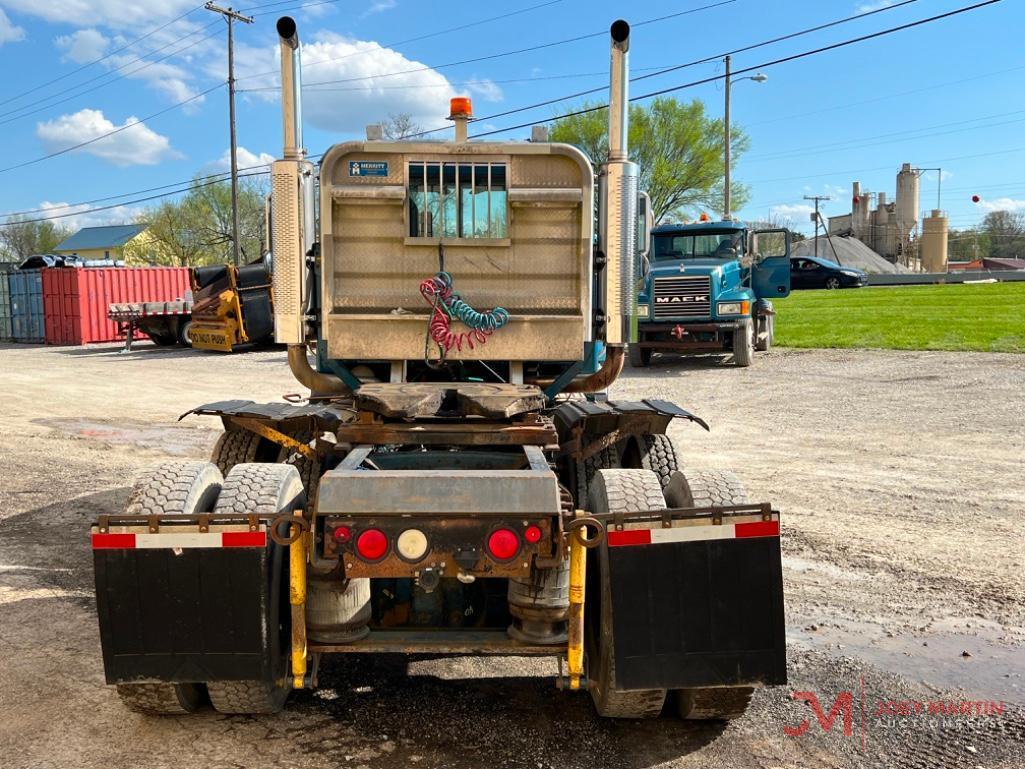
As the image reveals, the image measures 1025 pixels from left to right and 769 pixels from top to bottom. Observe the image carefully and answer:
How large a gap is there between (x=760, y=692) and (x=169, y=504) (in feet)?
8.87

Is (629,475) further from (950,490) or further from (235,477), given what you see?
(950,490)

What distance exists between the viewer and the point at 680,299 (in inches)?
677

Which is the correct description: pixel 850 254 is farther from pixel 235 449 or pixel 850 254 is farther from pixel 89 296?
pixel 235 449

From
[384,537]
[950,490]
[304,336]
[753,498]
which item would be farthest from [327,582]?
[950,490]

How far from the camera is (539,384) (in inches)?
211

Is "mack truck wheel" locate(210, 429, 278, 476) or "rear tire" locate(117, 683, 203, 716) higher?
"mack truck wheel" locate(210, 429, 278, 476)

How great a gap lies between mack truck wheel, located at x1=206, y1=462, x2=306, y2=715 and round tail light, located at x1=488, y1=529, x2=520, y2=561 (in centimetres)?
91

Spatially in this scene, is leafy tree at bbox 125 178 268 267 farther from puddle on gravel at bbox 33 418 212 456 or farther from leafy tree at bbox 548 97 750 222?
puddle on gravel at bbox 33 418 212 456

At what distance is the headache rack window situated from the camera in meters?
4.98

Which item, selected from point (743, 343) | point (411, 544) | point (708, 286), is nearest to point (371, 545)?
point (411, 544)

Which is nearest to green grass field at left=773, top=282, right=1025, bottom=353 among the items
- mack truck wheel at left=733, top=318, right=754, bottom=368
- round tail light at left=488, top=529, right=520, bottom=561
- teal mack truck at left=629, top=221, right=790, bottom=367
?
teal mack truck at left=629, top=221, right=790, bottom=367

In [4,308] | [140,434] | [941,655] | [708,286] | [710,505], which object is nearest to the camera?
[710,505]

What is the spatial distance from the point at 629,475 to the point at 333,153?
2415mm

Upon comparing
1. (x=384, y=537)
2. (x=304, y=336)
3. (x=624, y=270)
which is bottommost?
(x=384, y=537)
